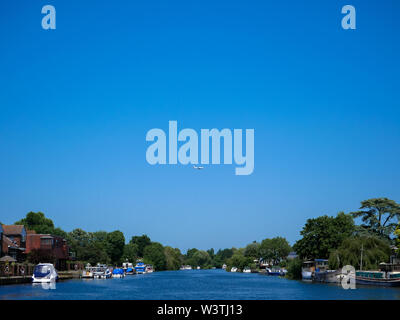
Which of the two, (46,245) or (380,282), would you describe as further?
(46,245)

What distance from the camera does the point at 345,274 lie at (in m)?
92.2

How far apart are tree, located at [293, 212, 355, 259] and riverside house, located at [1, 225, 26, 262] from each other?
62.0 metres

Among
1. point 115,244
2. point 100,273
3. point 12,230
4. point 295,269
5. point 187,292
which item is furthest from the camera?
point 115,244

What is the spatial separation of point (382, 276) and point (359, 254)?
14864 mm

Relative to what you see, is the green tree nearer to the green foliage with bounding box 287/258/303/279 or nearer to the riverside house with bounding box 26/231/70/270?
the riverside house with bounding box 26/231/70/270

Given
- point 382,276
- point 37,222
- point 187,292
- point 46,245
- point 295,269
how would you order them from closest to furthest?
point 187,292 < point 382,276 < point 46,245 < point 295,269 < point 37,222

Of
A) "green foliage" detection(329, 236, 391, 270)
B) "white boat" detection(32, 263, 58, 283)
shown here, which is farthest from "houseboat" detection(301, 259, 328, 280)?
"white boat" detection(32, 263, 58, 283)

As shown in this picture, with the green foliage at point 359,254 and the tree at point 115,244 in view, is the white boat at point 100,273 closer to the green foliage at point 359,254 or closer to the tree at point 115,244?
the green foliage at point 359,254

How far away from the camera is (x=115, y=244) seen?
194250 mm

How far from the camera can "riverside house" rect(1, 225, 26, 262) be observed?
105m

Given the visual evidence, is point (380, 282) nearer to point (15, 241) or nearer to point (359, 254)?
point (359, 254)

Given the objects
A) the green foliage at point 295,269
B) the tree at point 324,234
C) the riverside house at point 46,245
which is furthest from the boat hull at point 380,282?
the riverside house at point 46,245

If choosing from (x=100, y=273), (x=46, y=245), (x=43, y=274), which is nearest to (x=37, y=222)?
(x=46, y=245)

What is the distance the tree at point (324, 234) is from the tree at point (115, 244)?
3668 inches
